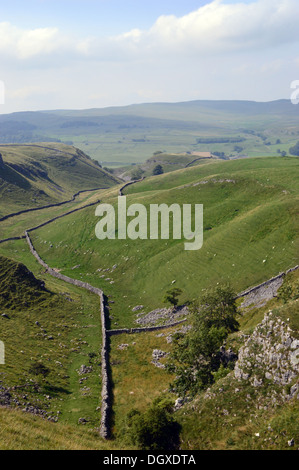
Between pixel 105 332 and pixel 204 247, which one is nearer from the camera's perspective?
pixel 105 332

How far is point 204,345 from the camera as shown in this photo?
4062cm

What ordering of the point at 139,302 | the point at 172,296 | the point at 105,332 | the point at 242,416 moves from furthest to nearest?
the point at 139,302 → the point at 172,296 → the point at 105,332 → the point at 242,416

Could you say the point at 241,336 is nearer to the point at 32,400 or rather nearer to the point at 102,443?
the point at 102,443

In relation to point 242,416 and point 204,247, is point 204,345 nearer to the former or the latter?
point 242,416

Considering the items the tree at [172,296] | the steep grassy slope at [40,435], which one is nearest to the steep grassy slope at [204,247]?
the tree at [172,296]

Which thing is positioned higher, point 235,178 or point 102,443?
point 235,178

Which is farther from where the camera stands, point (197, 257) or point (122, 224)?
point (122, 224)

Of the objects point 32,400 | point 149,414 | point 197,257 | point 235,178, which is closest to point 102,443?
point 149,414

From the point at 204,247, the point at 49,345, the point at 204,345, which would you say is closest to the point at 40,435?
the point at 204,345

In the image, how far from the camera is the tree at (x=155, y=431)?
30891 millimetres

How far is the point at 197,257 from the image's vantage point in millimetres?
75625

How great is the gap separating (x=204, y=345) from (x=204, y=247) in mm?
38891

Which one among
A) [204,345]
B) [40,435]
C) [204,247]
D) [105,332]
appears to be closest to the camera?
[40,435]

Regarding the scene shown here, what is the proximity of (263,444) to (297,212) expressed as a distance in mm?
54376
